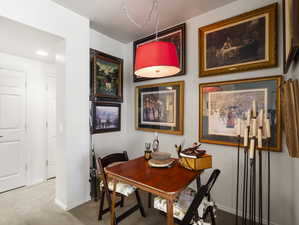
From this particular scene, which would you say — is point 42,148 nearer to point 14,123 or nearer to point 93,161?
point 14,123

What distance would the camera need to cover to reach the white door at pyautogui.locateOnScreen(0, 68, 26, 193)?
2.70 metres

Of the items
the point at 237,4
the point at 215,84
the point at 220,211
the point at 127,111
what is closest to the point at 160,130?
the point at 127,111

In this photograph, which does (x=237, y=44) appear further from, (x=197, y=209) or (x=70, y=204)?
(x=70, y=204)

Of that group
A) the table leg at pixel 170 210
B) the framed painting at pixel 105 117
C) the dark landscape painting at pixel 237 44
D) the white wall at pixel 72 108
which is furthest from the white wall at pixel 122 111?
the table leg at pixel 170 210

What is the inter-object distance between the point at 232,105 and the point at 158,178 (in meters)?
1.33

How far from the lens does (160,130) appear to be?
2705 mm

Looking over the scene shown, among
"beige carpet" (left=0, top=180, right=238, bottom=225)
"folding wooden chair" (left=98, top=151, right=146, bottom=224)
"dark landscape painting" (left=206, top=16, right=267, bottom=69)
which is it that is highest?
"dark landscape painting" (left=206, top=16, right=267, bottom=69)

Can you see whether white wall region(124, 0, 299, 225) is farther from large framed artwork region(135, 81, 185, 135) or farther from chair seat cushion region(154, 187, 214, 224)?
chair seat cushion region(154, 187, 214, 224)

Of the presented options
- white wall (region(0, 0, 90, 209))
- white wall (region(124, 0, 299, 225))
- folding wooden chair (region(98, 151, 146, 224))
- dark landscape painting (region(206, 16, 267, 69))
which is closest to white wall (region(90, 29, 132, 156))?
white wall (region(0, 0, 90, 209))

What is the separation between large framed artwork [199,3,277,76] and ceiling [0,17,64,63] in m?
2.00

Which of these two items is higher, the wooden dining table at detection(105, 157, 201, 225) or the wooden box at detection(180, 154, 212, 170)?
the wooden box at detection(180, 154, 212, 170)

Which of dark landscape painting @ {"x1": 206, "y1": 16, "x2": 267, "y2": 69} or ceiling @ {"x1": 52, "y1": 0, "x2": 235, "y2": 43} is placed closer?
dark landscape painting @ {"x1": 206, "y1": 16, "x2": 267, "y2": 69}

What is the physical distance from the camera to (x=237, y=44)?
199cm

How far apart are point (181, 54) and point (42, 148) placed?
10.5 ft
